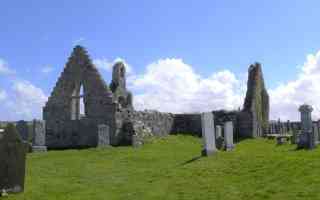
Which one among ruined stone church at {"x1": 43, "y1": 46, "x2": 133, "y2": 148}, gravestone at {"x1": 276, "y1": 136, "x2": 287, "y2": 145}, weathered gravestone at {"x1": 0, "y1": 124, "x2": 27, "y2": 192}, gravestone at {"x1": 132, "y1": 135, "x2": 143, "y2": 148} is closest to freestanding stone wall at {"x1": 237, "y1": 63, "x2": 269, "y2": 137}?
gravestone at {"x1": 276, "y1": 136, "x2": 287, "y2": 145}

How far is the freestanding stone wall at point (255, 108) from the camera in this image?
35.0m

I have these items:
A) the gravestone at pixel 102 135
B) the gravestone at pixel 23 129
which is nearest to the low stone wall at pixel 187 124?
the gravestone at pixel 102 135

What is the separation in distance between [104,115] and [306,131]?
44.5ft

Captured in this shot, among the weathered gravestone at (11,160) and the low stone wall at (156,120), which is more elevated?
the low stone wall at (156,120)

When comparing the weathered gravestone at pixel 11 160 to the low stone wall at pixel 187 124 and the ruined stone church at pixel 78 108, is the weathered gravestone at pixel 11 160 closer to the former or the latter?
the ruined stone church at pixel 78 108

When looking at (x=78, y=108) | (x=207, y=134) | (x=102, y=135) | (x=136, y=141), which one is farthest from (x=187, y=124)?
(x=207, y=134)

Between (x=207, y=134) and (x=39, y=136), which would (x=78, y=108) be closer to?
(x=39, y=136)

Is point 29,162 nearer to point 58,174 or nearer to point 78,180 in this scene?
point 58,174

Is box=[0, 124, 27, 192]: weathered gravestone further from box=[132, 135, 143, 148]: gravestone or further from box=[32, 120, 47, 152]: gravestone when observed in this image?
box=[132, 135, 143, 148]: gravestone

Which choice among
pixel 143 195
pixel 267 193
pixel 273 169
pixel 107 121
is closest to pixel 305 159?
pixel 273 169

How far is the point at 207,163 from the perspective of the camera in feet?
55.0

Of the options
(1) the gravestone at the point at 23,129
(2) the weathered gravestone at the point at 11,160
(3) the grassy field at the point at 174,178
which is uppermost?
(1) the gravestone at the point at 23,129

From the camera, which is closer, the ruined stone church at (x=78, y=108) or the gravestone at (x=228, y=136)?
the gravestone at (x=228, y=136)

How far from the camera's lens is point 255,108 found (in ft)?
118
